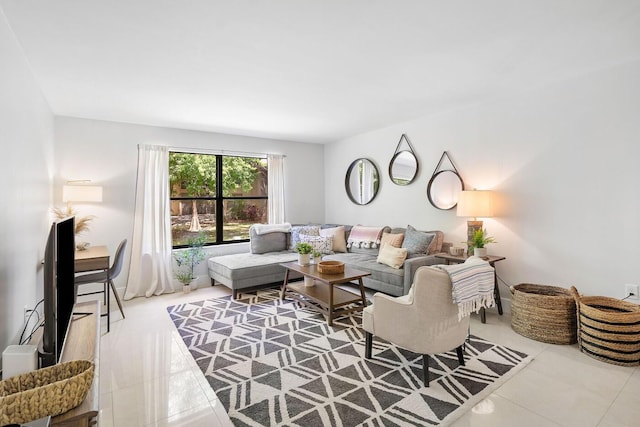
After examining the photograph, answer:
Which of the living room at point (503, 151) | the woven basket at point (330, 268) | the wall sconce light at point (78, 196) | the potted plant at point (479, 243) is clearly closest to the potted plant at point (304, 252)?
the woven basket at point (330, 268)

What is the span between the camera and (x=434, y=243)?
4.11 metres

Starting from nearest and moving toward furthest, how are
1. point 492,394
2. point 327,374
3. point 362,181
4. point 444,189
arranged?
point 492,394
point 327,374
point 444,189
point 362,181

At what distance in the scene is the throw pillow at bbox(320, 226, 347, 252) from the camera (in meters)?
5.09

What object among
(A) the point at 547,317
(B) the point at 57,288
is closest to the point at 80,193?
(B) the point at 57,288

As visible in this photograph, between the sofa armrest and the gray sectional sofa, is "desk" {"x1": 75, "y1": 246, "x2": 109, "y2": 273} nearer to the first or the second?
the gray sectional sofa

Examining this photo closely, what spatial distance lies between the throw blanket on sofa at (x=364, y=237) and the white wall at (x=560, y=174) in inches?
34.3

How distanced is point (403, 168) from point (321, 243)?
1663mm

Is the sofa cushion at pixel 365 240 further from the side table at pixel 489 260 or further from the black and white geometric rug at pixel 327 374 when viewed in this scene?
the black and white geometric rug at pixel 327 374

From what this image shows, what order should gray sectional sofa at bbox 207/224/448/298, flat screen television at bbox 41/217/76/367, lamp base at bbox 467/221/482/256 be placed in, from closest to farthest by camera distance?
flat screen television at bbox 41/217/76/367 → lamp base at bbox 467/221/482/256 → gray sectional sofa at bbox 207/224/448/298

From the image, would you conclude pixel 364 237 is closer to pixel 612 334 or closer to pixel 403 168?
pixel 403 168

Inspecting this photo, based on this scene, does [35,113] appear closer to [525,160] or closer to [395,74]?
[395,74]

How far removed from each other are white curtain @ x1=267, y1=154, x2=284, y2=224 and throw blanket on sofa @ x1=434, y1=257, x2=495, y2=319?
151 inches

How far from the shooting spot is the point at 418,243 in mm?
4066

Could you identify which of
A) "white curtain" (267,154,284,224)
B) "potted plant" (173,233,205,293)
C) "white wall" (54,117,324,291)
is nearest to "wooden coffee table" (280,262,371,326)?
"potted plant" (173,233,205,293)
